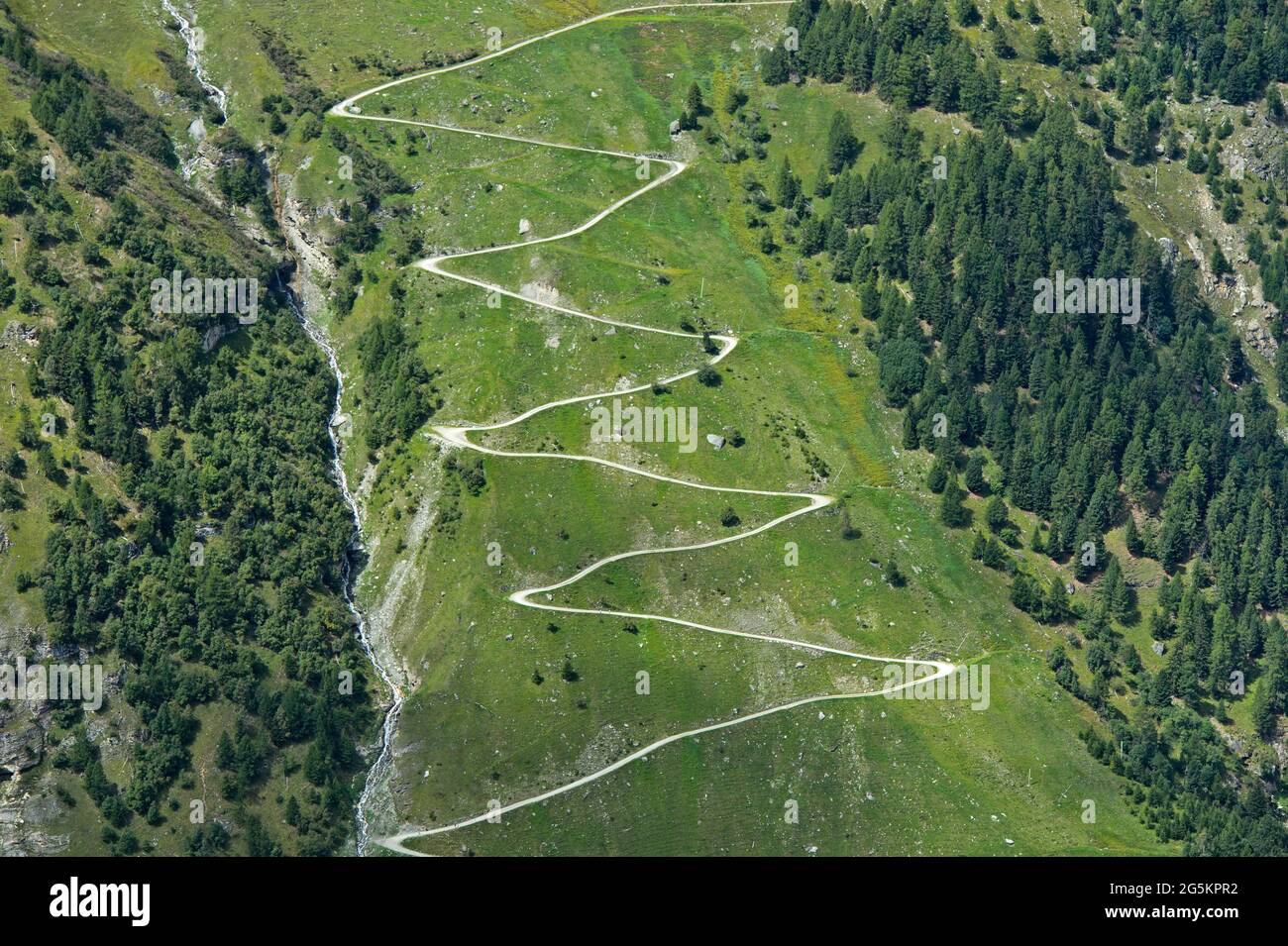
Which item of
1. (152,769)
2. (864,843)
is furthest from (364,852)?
(864,843)
